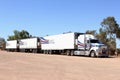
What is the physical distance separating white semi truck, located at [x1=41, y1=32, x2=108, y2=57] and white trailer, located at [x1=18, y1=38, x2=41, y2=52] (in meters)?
8.23

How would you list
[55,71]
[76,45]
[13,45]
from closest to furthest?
1. [55,71]
2. [76,45]
3. [13,45]

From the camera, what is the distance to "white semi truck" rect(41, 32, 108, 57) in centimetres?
4084

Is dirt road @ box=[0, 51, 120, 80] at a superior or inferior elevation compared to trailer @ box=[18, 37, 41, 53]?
inferior

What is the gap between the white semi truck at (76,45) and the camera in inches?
1608

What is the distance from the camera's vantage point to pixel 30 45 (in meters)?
69.9

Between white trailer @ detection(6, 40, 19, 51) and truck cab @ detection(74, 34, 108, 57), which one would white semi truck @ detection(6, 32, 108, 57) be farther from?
white trailer @ detection(6, 40, 19, 51)

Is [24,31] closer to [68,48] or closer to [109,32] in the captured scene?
[109,32]

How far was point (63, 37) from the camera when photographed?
50.6 m

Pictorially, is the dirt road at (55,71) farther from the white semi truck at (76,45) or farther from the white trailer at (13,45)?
the white trailer at (13,45)

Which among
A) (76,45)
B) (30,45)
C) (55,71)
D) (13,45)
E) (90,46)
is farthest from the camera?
(13,45)

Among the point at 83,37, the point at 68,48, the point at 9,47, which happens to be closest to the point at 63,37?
the point at 68,48

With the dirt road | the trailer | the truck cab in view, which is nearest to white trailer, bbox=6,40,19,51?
the trailer

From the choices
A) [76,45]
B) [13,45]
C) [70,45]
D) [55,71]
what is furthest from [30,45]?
[55,71]

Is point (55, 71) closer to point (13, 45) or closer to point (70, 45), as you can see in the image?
point (70, 45)
